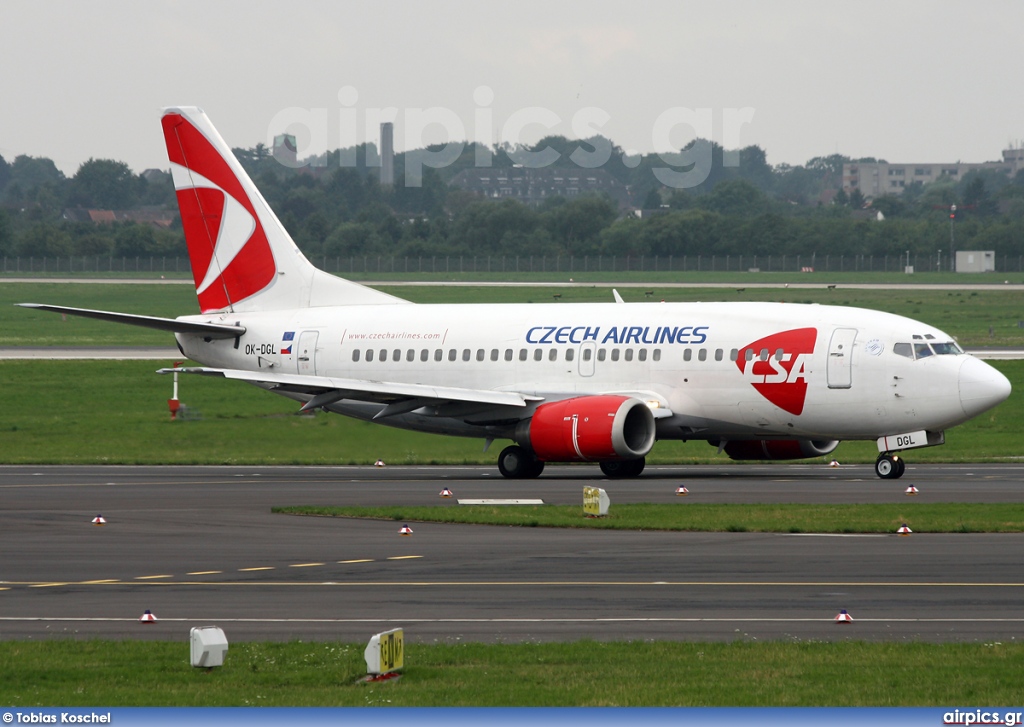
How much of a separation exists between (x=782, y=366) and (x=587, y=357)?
534 centimetres

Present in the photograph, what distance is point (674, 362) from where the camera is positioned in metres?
40.3

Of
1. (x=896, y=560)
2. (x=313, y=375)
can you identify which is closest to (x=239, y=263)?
(x=313, y=375)

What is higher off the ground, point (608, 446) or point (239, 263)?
point (239, 263)

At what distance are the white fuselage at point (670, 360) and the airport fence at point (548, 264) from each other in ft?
345

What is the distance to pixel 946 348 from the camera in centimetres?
3856

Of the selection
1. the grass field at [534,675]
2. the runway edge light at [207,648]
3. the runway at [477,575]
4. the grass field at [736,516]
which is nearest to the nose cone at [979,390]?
the runway at [477,575]

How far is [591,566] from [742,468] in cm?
2146

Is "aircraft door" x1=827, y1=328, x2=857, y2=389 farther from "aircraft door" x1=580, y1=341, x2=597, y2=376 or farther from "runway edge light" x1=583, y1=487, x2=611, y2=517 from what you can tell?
"runway edge light" x1=583, y1=487, x2=611, y2=517

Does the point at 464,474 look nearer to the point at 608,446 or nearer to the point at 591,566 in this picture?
the point at 608,446

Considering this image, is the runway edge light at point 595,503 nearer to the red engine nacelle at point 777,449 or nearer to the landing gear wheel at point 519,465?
the landing gear wheel at point 519,465

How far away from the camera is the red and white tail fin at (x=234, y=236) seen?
155 ft

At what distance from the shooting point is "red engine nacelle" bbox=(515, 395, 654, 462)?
38250 millimetres

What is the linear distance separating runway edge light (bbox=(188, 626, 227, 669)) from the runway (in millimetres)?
2359

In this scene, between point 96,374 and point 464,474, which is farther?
point 96,374
